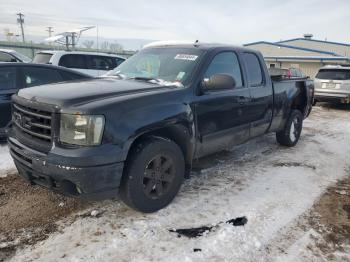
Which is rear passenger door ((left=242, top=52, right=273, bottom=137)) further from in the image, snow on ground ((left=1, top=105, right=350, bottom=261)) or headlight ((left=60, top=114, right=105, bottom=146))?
headlight ((left=60, top=114, right=105, bottom=146))

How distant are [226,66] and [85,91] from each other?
211 cm

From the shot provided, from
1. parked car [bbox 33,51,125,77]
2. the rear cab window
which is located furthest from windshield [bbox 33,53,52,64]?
the rear cab window

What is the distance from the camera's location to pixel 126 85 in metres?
4.01

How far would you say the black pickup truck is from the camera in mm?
3205

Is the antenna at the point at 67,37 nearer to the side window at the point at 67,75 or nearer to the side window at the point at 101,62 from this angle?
the side window at the point at 101,62

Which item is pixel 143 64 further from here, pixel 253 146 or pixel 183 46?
pixel 253 146

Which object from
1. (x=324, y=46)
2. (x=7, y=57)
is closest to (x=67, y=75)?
(x=7, y=57)

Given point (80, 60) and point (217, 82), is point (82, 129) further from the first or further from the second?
point (80, 60)

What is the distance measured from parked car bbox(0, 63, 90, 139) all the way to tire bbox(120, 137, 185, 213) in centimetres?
345

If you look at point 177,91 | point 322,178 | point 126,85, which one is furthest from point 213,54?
point 322,178

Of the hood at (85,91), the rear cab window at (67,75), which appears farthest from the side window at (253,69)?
the rear cab window at (67,75)

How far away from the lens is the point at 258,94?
538 centimetres

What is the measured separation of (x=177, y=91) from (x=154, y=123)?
0.56 meters

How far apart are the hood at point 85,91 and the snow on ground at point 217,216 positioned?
1259 mm
